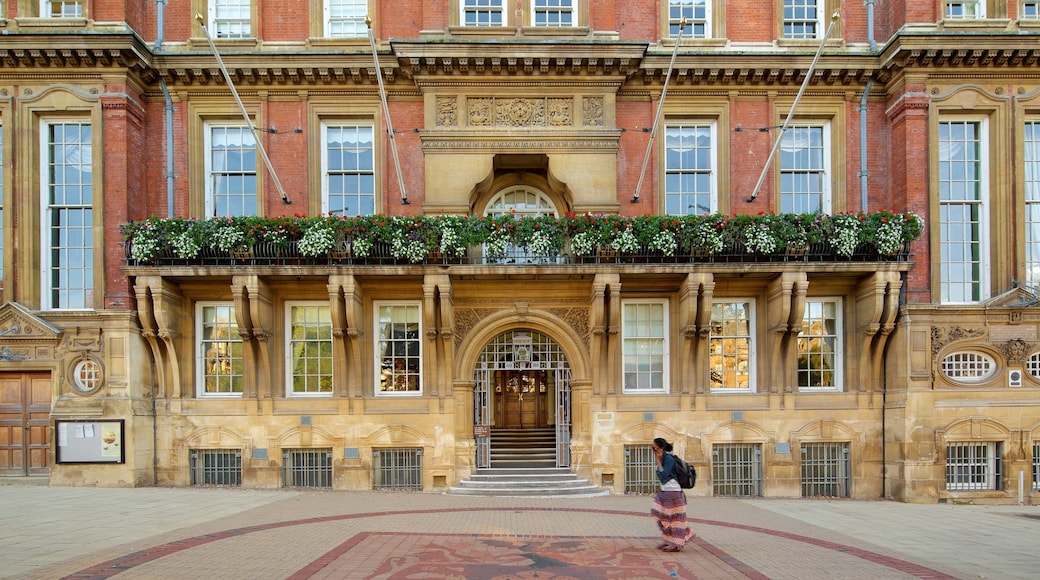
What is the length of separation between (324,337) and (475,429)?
4291mm

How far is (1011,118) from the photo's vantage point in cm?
1667

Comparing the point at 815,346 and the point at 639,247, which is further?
the point at 815,346

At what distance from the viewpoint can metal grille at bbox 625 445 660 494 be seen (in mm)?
16438

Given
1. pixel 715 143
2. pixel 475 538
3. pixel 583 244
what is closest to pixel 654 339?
pixel 583 244

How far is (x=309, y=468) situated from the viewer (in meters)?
16.6

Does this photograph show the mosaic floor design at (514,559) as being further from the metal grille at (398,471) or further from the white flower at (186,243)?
the white flower at (186,243)

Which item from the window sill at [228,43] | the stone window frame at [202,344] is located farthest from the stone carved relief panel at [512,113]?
the stone window frame at [202,344]

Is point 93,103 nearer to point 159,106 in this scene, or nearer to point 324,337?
point 159,106

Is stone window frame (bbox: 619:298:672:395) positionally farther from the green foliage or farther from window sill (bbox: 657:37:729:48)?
window sill (bbox: 657:37:729:48)

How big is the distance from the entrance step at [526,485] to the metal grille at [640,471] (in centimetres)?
73

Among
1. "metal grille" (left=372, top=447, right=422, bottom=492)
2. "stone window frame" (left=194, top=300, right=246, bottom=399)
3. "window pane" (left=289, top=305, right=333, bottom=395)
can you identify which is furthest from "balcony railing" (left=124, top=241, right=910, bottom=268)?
"metal grille" (left=372, top=447, right=422, bottom=492)

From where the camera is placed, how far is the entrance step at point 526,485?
614 inches

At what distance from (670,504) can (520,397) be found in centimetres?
1301

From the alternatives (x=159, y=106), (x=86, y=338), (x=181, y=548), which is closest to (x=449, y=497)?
(x=181, y=548)
